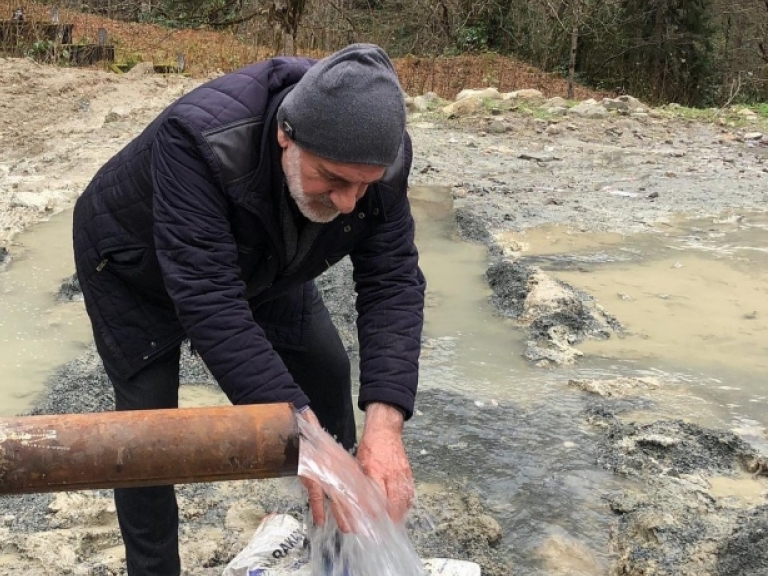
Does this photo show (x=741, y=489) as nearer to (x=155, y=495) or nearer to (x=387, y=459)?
(x=387, y=459)

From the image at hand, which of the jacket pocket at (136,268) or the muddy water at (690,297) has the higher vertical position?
the jacket pocket at (136,268)

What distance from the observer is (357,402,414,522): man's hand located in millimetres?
1950

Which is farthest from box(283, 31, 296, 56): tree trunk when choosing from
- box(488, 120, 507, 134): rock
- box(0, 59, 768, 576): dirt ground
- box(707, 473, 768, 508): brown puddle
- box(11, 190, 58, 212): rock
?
box(707, 473, 768, 508): brown puddle

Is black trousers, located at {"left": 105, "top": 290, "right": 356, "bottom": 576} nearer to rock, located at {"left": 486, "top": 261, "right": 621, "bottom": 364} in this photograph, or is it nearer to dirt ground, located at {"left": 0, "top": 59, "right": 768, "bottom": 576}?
dirt ground, located at {"left": 0, "top": 59, "right": 768, "bottom": 576}

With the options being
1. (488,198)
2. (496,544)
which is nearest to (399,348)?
(496,544)

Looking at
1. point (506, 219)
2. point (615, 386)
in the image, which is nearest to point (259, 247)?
point (615, 386)

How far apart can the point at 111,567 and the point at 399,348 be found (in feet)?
4.39

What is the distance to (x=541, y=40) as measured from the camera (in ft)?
72.9

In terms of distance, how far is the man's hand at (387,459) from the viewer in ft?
6.40

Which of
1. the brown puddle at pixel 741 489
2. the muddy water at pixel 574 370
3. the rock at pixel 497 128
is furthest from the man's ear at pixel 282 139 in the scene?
the rock at pixel 497 128

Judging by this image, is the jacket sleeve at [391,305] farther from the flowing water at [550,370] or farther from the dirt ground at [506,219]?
the flowing water at [550,370]

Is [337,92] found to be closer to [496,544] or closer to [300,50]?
[496,544]

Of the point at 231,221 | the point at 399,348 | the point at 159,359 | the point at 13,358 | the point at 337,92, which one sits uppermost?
the point at 337,92

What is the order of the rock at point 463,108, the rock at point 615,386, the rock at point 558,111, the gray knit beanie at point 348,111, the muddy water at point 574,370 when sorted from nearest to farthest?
the gray knit beanie at point 348,111 → the muddy water at point 574,370 → the rock at point 615,386 → the rock at point 463,108 → the rock at point 558,111
